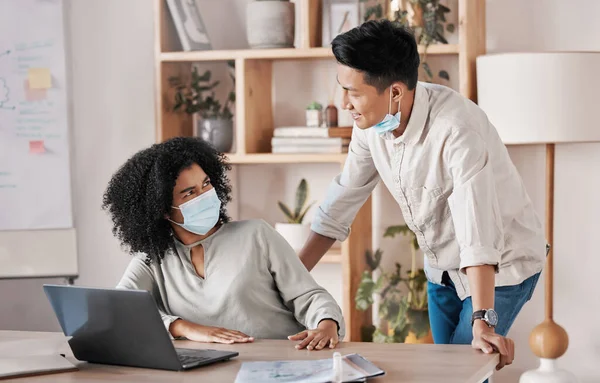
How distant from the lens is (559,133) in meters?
2.95

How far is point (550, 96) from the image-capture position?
293 centimetres

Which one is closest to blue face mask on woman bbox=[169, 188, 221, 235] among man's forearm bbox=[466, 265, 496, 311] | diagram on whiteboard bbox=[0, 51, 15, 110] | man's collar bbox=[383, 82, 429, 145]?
man's collar bbox=[383, 82, 429, 145]

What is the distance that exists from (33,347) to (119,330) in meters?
0.26

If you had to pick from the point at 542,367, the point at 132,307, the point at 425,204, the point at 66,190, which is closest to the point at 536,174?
the point at 542,367

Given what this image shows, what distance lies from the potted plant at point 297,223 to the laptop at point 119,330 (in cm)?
157

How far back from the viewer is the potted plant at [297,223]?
11.0 feet

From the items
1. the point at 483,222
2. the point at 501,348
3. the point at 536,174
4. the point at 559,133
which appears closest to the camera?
the point at 501,348

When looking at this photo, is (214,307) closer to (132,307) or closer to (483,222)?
(132,307)

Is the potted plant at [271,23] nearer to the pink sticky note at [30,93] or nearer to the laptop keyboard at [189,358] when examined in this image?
the pink sticky note at [30,93]

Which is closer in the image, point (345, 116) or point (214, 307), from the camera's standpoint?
point (214, 307)

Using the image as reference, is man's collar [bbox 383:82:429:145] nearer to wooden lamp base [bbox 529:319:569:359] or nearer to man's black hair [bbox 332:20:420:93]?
man's black hair [bbox 332:20:420:93]

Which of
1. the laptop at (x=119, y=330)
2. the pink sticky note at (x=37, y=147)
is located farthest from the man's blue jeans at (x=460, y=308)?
the pink sticky note at (x=37, y=147)

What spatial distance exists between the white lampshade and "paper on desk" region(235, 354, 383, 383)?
61.9 inches

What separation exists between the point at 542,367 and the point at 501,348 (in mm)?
1479
